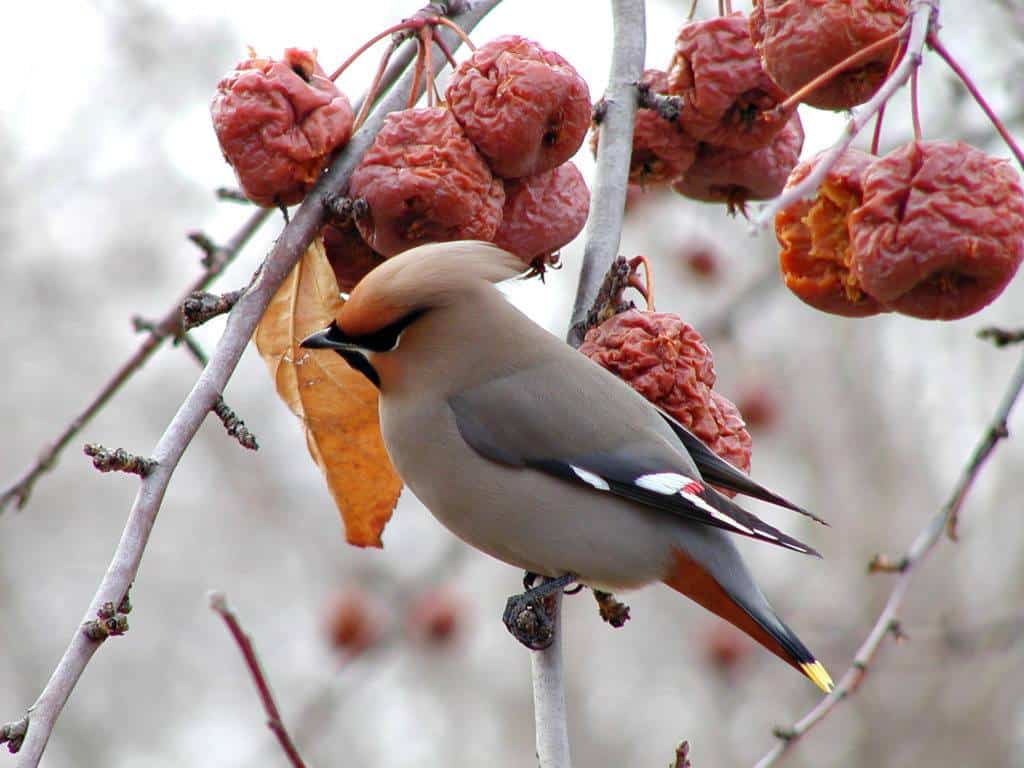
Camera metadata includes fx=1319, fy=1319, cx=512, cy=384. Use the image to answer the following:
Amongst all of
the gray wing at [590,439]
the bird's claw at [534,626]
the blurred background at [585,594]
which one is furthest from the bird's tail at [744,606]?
the blurred background at [585,594]

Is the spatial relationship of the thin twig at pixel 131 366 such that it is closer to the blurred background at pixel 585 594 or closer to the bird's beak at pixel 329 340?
the bird's beak at pixel 329 340

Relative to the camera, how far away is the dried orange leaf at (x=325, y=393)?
2.36 m

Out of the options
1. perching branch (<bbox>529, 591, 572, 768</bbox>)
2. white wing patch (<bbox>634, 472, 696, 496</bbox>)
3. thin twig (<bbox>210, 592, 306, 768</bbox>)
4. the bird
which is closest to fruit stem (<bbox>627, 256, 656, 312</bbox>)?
the bird

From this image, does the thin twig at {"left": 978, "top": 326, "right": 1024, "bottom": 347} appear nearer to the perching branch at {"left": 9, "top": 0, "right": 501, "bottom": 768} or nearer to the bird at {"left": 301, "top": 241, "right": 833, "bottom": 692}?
the bird at {"left": 301, "top": 241, "right": 833, "bottom": 692}

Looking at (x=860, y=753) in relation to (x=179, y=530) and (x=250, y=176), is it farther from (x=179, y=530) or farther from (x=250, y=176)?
(x=250, y=176)

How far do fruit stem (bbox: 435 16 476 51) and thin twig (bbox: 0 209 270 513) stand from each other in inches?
22.4

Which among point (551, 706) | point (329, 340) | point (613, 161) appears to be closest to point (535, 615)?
point (551, 706)

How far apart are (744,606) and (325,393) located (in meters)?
0.89

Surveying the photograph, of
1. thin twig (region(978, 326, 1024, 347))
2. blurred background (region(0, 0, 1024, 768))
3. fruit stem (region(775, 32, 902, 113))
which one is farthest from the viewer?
blurred background (region(0, 0, 1024, 768))

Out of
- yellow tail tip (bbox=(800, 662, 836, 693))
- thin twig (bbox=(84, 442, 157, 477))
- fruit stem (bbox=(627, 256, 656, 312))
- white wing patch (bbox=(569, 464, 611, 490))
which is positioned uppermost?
fruit stem (bbox=(627, 256, 656, 312))

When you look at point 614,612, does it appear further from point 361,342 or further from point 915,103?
point 915,103

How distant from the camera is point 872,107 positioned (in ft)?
5.52

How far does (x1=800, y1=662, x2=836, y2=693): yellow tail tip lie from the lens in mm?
2418

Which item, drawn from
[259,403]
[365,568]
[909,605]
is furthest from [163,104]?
[909,605]
